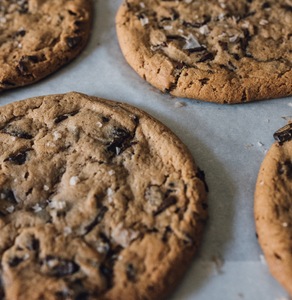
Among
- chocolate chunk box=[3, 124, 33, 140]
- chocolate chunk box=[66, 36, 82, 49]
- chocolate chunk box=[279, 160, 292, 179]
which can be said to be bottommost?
chocolate chunk box=[279, 160, 292, 179]

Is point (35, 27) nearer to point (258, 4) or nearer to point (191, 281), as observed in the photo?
point (258, 4)

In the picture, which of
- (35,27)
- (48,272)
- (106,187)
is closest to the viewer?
(48,272)

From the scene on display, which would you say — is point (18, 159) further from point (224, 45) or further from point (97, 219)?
point (224, 45)

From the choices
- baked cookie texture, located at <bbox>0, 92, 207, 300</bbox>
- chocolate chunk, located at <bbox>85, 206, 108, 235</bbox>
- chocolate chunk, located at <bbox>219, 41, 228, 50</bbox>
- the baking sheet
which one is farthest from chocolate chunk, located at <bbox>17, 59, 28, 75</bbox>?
chocolate chunk, located at <bbox>219, 41, 228, 50</bbox>

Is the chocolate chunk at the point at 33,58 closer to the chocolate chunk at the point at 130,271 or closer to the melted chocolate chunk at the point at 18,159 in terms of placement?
the melted chocolate chunk at the point at 18,159

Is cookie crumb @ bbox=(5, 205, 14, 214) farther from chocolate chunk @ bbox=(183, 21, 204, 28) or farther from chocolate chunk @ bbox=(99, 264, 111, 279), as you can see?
chocolate chunk @ bbox=(183, 21, 204, 28)

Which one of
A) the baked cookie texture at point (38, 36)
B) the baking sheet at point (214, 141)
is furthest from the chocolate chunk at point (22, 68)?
the baking sheet at point (214, 141)

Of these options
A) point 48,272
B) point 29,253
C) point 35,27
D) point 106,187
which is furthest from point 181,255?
point 35,27
